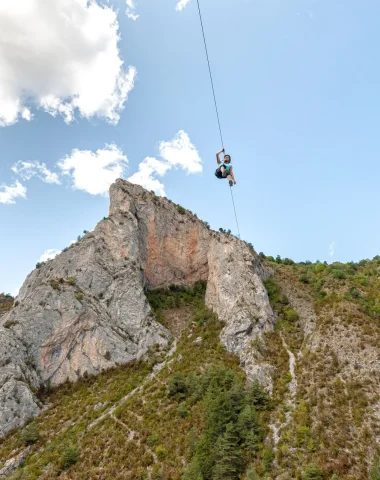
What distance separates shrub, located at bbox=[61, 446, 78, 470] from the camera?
108 ft

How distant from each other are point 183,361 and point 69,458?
16.3 metres

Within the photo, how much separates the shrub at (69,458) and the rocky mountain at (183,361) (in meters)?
0.13

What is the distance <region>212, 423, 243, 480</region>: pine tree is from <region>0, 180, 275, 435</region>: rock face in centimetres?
1005

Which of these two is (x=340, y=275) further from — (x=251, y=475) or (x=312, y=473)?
(x=251, y=475)

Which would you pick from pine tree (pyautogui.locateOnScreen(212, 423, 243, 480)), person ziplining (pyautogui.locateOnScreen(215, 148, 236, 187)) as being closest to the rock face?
pine tree (pyautogui.locateOnScreen(212, 423, 243, 480))

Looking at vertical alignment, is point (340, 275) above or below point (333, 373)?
above

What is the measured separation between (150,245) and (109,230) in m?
7.85

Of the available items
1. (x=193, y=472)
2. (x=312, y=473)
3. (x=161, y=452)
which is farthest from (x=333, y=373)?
(x=161, y=452)

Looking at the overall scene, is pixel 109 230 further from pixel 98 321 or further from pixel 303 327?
pixel 303 327

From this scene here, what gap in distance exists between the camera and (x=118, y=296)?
5569 centimetres

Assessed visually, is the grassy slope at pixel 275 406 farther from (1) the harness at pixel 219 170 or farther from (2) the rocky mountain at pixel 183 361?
(1) the harness at pixel 219 170

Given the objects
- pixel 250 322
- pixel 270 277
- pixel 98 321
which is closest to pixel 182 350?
pixel 250 322

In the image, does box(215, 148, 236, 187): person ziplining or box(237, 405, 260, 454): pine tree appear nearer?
box(215, 148, 236, 187): person ziplining

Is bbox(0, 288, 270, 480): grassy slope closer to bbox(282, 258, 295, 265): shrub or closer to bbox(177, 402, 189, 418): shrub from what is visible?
bbox(177, 402, 189, 418): shrub
